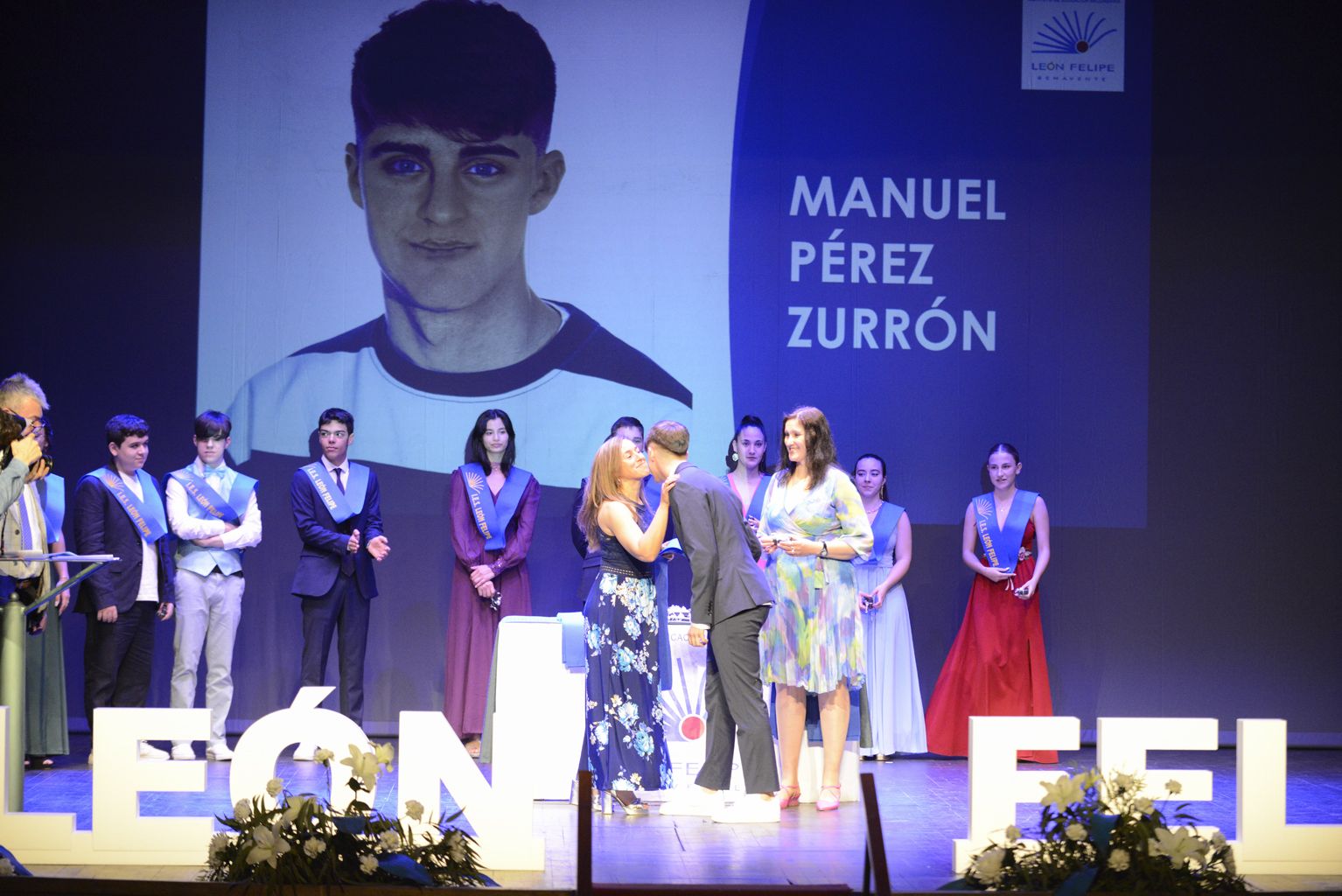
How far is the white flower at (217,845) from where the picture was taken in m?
3.64

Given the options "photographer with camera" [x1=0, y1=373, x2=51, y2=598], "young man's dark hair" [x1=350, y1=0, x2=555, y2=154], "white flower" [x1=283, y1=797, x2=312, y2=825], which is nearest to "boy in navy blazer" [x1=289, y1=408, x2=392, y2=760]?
"photographer with camera" [x1=0, y1=373, x2=51, y2=598]

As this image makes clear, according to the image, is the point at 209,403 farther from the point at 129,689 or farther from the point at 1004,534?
the point at 1004,534

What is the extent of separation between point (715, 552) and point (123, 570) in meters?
2.88

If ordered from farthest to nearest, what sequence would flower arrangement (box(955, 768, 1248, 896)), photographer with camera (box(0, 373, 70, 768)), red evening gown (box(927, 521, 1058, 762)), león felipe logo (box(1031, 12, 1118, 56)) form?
león felipe logo (box(1031, 12, 1118, 56))
red evening gown (box(927, 521, 1058, 762))
photographer with camera (box(0, 373, 70, 768))
flower arrangement (box(955, 768, 1248, 896))

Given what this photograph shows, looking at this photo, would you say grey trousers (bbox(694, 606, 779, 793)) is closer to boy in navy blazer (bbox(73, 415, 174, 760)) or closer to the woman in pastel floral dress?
the woman in pastel floral dress

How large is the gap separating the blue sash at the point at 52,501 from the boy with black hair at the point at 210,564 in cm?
46

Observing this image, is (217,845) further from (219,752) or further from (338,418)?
(338,418)

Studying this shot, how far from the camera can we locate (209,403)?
7.44 m

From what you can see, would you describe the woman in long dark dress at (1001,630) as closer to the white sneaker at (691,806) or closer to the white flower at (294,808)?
the white sneaker at (691,806)

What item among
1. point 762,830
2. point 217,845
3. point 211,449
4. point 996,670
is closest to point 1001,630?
point 996,670

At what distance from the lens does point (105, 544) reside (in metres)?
6.41

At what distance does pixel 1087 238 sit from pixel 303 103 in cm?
420

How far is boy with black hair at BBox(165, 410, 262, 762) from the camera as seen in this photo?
21.5 ft

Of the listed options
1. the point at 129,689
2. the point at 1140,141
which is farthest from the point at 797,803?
the point at 1140,141
